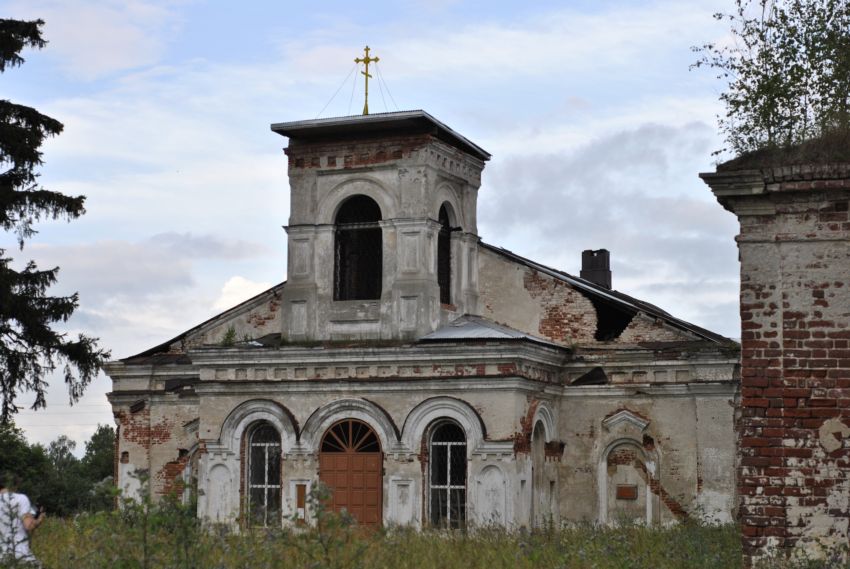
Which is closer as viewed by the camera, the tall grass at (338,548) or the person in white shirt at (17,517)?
the tall grass at (338,548)

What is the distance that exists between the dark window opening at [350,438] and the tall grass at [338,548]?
517cm

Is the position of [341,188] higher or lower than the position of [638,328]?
higher

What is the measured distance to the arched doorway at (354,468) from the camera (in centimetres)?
2078

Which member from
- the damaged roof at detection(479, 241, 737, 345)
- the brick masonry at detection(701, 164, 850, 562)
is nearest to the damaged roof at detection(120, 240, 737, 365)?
the damaged roof at detection(479, 241, 737, 345)

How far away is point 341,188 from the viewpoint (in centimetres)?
2194

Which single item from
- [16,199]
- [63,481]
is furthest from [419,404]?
[63,481]

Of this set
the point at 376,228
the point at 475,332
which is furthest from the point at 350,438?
the point at 376,228

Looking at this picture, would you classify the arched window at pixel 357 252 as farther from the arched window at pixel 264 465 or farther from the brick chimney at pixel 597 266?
the brick chimney at pixel 597 266

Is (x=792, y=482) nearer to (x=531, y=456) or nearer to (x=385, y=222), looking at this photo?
(x=531, y=456)

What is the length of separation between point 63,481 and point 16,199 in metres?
10.2

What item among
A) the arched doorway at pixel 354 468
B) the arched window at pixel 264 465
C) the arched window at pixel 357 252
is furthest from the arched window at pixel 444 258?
the arched window at pixel 264 465

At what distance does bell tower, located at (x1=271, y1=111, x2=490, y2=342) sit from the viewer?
21.3 m

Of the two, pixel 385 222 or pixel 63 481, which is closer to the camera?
pixel 385 222

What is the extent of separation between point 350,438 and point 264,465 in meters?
1.66
